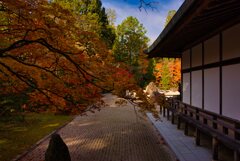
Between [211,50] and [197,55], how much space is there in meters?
1.82

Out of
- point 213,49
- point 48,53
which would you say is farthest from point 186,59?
point 48,53

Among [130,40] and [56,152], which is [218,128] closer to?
[56,152]

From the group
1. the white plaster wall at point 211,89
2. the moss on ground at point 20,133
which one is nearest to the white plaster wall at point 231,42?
the white plaster wall at point 211,89

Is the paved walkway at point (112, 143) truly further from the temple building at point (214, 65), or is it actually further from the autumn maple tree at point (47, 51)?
the autumn maple tree at point (47, 51)

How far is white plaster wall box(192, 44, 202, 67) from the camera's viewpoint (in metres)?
10.8

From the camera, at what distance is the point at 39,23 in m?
6.84

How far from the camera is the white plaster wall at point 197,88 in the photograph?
35.4 ft

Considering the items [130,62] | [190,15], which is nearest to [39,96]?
[190,15]

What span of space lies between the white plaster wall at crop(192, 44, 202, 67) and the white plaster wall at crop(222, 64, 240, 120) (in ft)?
8.57

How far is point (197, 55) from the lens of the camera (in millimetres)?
11273

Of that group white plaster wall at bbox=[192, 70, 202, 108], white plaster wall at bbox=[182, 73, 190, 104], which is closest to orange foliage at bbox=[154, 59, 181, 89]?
white plaster wall at bbox=[182, 73, 190, 104]

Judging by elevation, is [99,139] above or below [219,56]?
below

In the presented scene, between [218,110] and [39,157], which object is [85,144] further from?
[218,110]

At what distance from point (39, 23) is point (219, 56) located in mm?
5510
